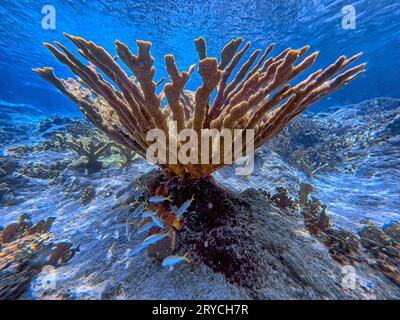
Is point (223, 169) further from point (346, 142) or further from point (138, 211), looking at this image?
point (346, 142)

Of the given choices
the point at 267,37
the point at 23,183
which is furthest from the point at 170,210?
the point at 267,37

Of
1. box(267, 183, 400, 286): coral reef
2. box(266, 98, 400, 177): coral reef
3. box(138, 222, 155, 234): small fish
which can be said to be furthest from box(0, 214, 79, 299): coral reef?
box(266, 98, 400, 177): coral reef

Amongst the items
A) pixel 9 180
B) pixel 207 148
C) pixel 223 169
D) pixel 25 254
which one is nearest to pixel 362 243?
pixel 207 148

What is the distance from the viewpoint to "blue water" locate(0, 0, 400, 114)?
14.9 m

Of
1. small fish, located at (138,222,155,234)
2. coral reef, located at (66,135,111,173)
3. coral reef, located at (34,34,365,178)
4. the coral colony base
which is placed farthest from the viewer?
coral reef, located at (66,135,111,173)

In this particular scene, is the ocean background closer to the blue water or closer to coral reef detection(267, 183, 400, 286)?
the blue water

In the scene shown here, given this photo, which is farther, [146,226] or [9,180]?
[9,180]

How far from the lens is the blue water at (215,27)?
585 inches

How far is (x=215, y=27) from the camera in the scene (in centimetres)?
1836

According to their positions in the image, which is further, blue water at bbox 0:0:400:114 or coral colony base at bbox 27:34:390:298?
blue water at bbox 0:0:400:114

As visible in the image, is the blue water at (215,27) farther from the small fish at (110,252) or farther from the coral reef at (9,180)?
the small fish at (110,252)

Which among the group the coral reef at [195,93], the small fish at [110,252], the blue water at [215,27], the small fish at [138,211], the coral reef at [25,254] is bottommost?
the coral reef at [25,254]

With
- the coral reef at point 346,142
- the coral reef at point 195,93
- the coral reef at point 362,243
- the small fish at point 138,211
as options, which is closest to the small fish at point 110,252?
the small fish at point 138,211
